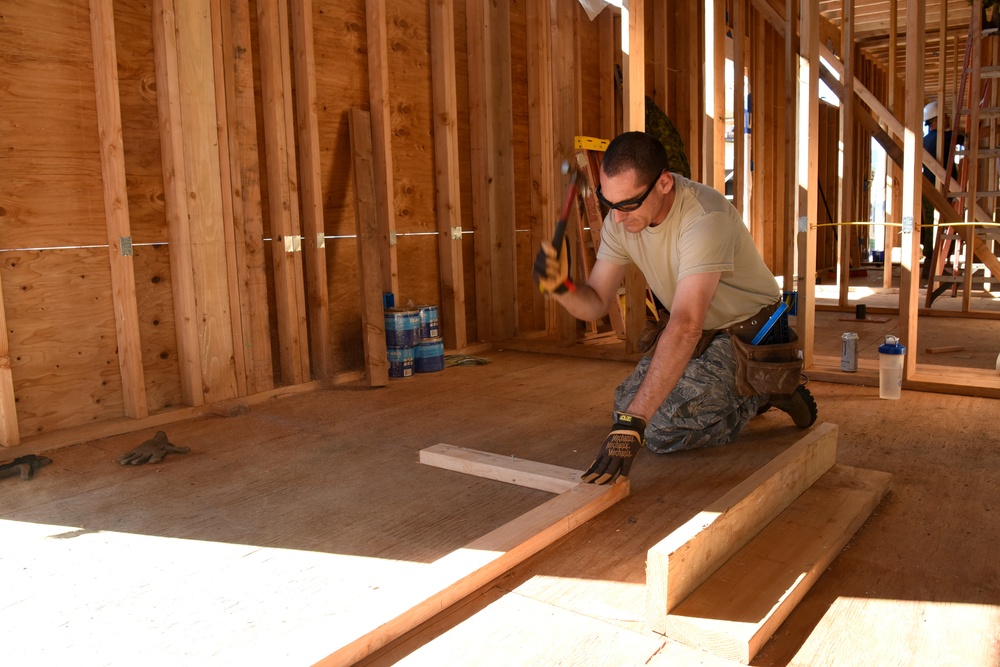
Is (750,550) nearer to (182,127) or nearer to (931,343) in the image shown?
(182,127)

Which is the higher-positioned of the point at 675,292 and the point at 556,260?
the point at 556,260

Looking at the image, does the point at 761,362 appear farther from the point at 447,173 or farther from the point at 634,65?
the point at 447,173

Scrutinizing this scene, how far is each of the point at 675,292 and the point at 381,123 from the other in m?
2.60

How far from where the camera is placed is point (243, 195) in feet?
12.9

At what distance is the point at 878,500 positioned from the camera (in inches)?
93.1

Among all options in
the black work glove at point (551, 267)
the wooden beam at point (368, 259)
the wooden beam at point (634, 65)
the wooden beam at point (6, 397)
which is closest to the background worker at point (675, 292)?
the black work glove at point (551, 267)

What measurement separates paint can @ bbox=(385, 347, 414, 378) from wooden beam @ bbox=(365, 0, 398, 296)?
20.5 inches

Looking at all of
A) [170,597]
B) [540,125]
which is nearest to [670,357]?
[170,597]

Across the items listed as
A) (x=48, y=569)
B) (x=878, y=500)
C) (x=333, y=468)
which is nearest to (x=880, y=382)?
(x=878, y=500)

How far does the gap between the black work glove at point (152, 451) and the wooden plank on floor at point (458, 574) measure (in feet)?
5.00

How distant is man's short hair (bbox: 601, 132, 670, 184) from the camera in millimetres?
2361

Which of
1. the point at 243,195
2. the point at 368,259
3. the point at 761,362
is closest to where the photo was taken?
the point at 761,362

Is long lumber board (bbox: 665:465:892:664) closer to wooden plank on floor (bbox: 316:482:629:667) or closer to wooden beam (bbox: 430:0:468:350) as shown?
wooden plank on floor (bbox: 316:482:629:667)

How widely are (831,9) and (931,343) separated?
566 cm
